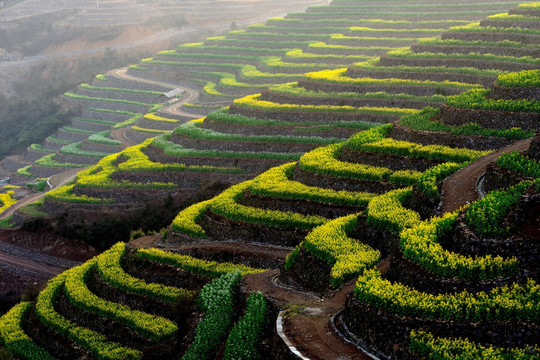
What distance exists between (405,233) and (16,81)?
101 m

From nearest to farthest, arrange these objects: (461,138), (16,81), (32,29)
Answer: (461,138) < (16,81) < (32,29)

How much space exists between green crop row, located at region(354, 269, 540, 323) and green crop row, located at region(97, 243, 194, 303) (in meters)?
8.60

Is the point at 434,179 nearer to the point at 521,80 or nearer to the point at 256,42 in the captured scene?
the point at 521,80

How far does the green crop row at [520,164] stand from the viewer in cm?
1836

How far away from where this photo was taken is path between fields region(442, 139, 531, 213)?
19.5 m

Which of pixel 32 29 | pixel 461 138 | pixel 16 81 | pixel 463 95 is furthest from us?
pixel 32 29

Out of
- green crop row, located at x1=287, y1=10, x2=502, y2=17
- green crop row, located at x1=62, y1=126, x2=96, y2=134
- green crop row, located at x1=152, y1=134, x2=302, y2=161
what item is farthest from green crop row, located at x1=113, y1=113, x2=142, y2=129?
green crop row, located at x1=287, y1=10, x2=502, y2=17

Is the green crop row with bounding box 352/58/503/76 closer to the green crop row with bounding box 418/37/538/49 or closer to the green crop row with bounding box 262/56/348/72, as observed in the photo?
the green crop row with bounding box 418/37/538/49

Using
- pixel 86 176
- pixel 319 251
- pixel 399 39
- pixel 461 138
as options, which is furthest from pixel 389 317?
pixel 399 39

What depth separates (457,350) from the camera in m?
13.1

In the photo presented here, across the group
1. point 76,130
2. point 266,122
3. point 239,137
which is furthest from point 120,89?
point 266,122

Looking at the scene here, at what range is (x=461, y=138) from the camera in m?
28.2

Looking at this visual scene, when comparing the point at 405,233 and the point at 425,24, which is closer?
the point at 405,233

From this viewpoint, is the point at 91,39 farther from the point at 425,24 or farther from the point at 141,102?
the point at 425,24
